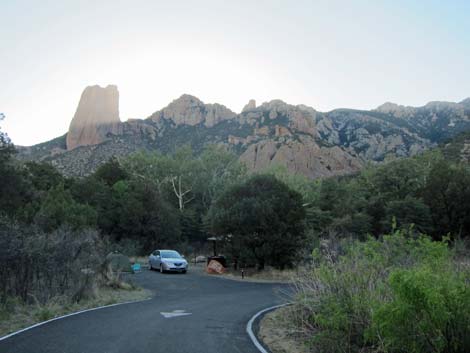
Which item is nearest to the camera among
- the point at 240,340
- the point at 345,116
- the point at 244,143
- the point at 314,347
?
the point at 314,347

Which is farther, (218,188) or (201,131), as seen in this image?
(201,131)

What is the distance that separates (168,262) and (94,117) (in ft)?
294

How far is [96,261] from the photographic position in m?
18.9

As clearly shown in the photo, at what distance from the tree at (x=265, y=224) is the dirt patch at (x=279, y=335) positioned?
15301mm

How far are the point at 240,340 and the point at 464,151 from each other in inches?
3086

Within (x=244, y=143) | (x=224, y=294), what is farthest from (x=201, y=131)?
(x=224, y=294)

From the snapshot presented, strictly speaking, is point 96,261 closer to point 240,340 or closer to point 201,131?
point 240,340

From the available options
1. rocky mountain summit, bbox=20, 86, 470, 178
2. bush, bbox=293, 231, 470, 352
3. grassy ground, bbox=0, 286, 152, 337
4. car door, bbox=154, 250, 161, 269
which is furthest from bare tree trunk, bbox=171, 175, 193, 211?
bush, bbox=293, 231, 470, 352

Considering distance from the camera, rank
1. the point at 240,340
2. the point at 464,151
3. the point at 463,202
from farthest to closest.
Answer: the point at 464,151
the point at 463,202
the point at 240,340

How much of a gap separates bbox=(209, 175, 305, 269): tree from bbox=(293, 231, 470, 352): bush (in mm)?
16264

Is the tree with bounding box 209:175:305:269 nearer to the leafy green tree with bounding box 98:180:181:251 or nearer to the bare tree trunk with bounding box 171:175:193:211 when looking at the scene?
the leafy green tree with bounding box 98:180:181:251

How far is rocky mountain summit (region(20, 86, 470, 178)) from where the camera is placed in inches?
3716

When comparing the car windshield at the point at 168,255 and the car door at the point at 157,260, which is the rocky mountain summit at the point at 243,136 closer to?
the car door at the point at 157,260

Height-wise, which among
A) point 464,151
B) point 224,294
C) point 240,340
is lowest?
point 224,294
